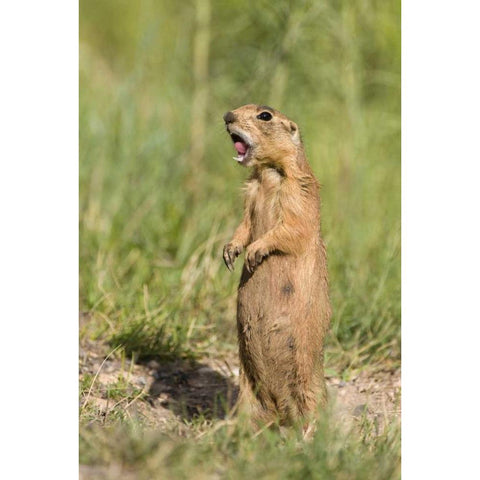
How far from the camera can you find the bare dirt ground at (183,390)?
5016 millimetres

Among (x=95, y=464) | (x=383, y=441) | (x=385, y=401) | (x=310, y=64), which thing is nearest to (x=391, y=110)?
(x=310, y=64)

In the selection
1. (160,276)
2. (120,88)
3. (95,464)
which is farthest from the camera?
(120,88)

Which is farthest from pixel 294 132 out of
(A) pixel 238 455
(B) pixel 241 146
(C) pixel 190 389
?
(C) pixel 190 389

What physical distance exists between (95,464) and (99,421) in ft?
1.94

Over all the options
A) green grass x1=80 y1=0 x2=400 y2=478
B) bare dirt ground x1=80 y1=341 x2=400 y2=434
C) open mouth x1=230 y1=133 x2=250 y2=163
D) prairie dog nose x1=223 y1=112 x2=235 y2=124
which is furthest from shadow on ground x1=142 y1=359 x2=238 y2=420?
prairie dog nose x1=223 y1=112 x2=235 y2=124

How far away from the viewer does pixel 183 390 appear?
18.3 ft

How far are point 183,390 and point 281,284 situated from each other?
4.36ft

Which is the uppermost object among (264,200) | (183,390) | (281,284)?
(264,200)

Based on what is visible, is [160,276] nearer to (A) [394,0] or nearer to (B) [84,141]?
(B) [84,141]

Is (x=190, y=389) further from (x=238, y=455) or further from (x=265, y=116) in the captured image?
(x=265, y=116)

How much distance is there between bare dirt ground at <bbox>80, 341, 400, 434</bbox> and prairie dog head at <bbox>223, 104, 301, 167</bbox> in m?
1.31

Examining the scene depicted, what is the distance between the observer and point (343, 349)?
606cm

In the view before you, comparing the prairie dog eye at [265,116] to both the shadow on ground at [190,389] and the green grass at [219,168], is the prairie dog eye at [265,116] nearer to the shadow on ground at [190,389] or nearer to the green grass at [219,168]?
the shadow on ground at [190,389]

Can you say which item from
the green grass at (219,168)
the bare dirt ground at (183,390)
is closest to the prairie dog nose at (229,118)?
the bare dirt ground at (183,390)
